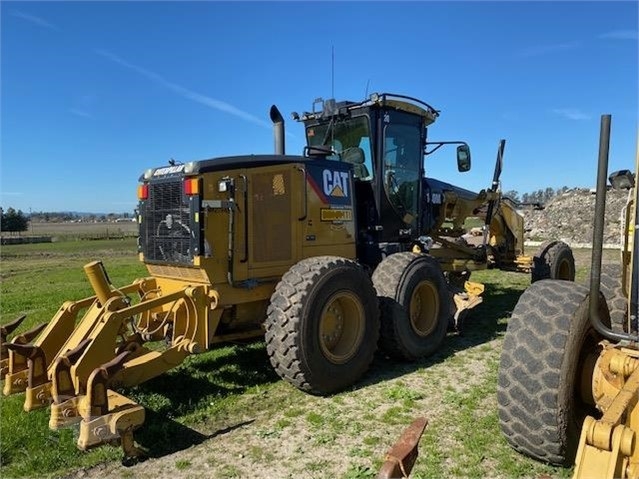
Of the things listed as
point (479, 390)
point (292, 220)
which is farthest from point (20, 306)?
point (479, 390)

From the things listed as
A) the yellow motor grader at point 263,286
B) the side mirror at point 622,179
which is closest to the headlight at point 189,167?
the yellow motor grader at point 263,286

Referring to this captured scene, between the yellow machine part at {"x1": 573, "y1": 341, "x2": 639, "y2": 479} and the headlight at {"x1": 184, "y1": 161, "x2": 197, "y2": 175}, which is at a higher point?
the headlight at {"x1": 184, "y1": 161, "x2": 197, "y2": 175}

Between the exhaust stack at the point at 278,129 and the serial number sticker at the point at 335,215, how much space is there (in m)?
1.33

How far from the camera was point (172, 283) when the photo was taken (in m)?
→ 5.57

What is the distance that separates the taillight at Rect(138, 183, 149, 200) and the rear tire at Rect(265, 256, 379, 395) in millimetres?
1869

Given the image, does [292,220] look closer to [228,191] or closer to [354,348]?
[228,191]

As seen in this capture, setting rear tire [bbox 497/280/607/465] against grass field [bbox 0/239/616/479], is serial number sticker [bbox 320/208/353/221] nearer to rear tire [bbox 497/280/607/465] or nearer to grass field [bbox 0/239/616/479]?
grass field [bbox 0/239/616/479]

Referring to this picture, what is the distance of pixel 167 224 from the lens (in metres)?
5.36

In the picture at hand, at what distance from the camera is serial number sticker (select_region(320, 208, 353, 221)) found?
6078 millimetres

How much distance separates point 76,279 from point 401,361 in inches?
489

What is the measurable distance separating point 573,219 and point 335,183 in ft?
81.0

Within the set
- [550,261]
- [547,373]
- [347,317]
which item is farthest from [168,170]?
[550,261]

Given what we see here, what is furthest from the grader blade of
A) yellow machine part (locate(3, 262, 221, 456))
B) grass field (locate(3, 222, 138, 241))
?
grass field (locate(3, 222, 138, 241))

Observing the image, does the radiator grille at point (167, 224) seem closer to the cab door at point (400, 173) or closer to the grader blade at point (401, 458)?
the cab door at point (400, 173)
